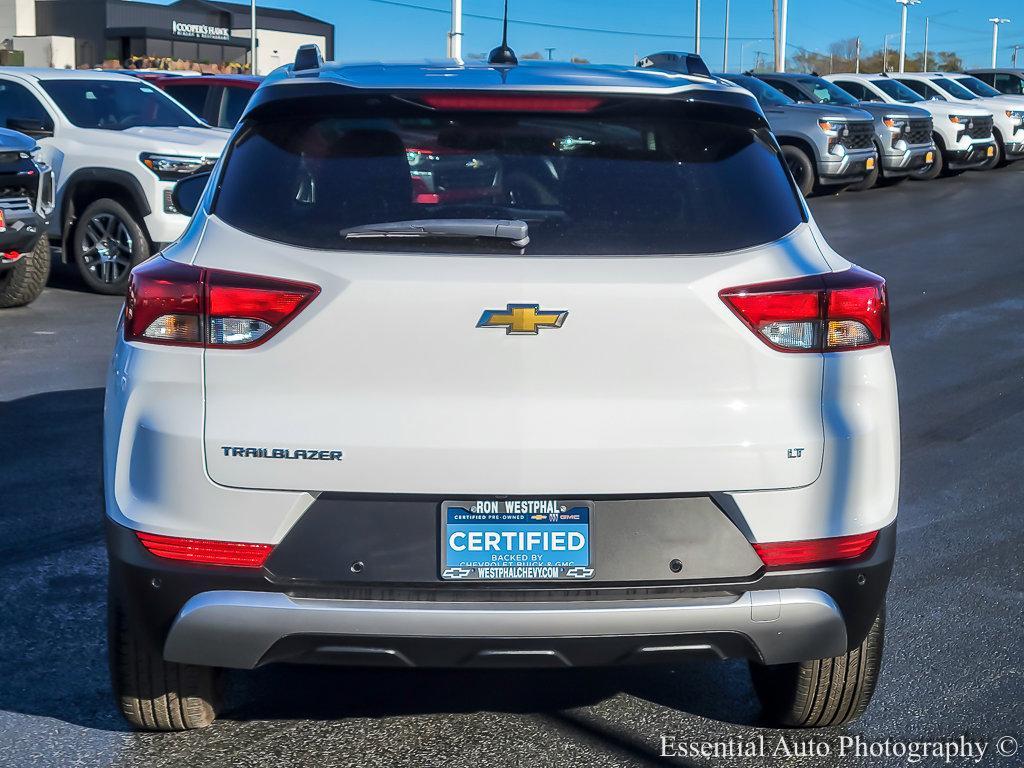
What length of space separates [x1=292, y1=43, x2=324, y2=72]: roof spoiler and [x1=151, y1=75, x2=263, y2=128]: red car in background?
1115 cm

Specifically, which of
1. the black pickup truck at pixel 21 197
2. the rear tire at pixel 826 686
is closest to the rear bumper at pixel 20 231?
the black pickup truck at pixel 21 197

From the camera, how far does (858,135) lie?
21.8m

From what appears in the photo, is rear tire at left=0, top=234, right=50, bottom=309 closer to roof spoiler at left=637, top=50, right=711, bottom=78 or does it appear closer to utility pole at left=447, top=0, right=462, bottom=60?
roof spoiler at left=637, top=50, right=711, bottom=78

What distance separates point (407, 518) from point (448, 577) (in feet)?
0.53

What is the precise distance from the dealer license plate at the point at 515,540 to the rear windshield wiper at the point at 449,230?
0.59 m

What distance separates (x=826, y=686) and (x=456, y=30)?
24.9 m

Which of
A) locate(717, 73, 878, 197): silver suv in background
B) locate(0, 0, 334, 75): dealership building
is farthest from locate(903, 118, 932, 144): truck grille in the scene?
locate(0, 0, 334, 75): dealership building

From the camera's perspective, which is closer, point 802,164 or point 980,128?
point 802,164

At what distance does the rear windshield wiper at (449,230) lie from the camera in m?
3.22

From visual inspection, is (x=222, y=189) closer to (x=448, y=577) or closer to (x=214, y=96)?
(x=448, y=577)

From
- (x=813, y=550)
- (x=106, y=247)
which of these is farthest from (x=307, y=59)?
(x=106, y=247)

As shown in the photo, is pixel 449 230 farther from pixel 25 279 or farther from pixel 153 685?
pixel 25 279

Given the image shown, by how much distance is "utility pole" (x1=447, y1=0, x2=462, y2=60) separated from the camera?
88.9 feet

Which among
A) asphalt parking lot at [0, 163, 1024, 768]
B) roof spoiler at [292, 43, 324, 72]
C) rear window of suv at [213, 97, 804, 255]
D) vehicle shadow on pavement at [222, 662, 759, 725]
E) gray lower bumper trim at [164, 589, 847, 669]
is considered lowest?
vehicle shadow on pavement at [222, 662, 759, 725]
